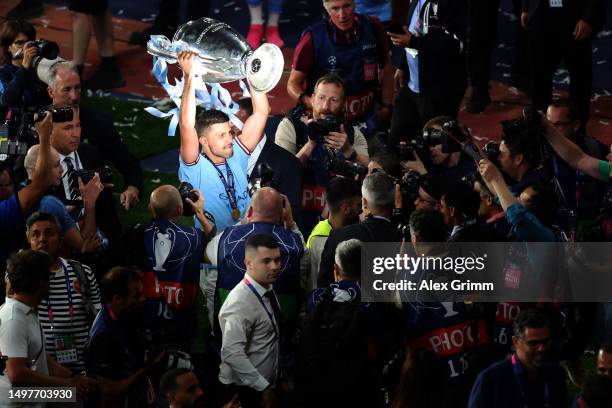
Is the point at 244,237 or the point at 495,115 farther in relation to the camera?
the point at 495,115

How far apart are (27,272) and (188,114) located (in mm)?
1964

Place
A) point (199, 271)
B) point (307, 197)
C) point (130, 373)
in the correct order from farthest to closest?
point (307, 197), point (199, 271), point (130, 373)

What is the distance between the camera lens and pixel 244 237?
6355 mm

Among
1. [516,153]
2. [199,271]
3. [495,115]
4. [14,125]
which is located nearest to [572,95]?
[495,115]

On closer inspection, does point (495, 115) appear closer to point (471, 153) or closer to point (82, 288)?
point (471, 153)

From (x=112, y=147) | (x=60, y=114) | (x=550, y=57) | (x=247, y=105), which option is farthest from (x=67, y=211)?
(x=550, y=57)

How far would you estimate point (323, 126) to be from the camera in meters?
7.56

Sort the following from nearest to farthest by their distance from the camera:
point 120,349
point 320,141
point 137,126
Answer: point 120,349
point 320,141
point 137,126

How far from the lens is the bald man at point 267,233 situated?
20.9ft

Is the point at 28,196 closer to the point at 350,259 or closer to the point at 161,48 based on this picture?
the point at 161,48

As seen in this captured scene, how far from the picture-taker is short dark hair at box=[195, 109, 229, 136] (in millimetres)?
7391

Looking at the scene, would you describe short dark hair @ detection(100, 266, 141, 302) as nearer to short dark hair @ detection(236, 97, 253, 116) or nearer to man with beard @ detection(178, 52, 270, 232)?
man with beard @ detection(178, 52, 270, 232)

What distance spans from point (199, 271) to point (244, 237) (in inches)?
18.1

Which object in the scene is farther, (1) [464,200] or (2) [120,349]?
(1) [464,200]
